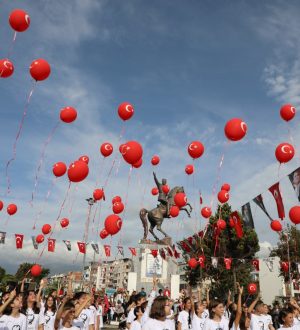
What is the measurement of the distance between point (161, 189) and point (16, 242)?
865 centimetres

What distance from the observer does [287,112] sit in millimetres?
11094

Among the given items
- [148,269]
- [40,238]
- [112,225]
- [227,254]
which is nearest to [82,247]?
[40,238]

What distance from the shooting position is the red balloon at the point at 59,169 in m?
12.3

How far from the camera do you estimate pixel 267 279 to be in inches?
1912

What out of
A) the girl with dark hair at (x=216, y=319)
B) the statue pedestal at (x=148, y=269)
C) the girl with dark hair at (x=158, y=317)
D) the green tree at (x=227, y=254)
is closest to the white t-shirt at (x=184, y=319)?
the girl with dark hair at (x=216, y=319)

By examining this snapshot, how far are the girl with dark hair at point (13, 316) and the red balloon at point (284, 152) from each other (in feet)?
27.0

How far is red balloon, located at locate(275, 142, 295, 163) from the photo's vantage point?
1083 centimetres

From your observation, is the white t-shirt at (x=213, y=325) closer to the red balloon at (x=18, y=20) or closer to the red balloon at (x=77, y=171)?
the red balloon at (x=77, y=171)

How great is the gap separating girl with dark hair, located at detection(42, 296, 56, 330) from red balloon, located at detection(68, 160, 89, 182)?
12.7 feet

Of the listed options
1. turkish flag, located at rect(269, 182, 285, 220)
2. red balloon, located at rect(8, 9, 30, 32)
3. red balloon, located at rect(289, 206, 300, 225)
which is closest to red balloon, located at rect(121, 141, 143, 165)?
red balloon, located at rect(8, 9, 30, 32)

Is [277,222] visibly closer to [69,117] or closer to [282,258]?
[69,117]

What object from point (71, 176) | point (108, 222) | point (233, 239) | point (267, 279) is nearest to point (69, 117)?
point (71, 176)

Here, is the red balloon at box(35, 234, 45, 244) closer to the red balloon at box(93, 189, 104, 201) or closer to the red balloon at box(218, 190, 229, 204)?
the red balloon at box(93, 189, 104, 201)

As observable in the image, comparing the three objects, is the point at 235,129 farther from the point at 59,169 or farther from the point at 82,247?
the point at 82,247
